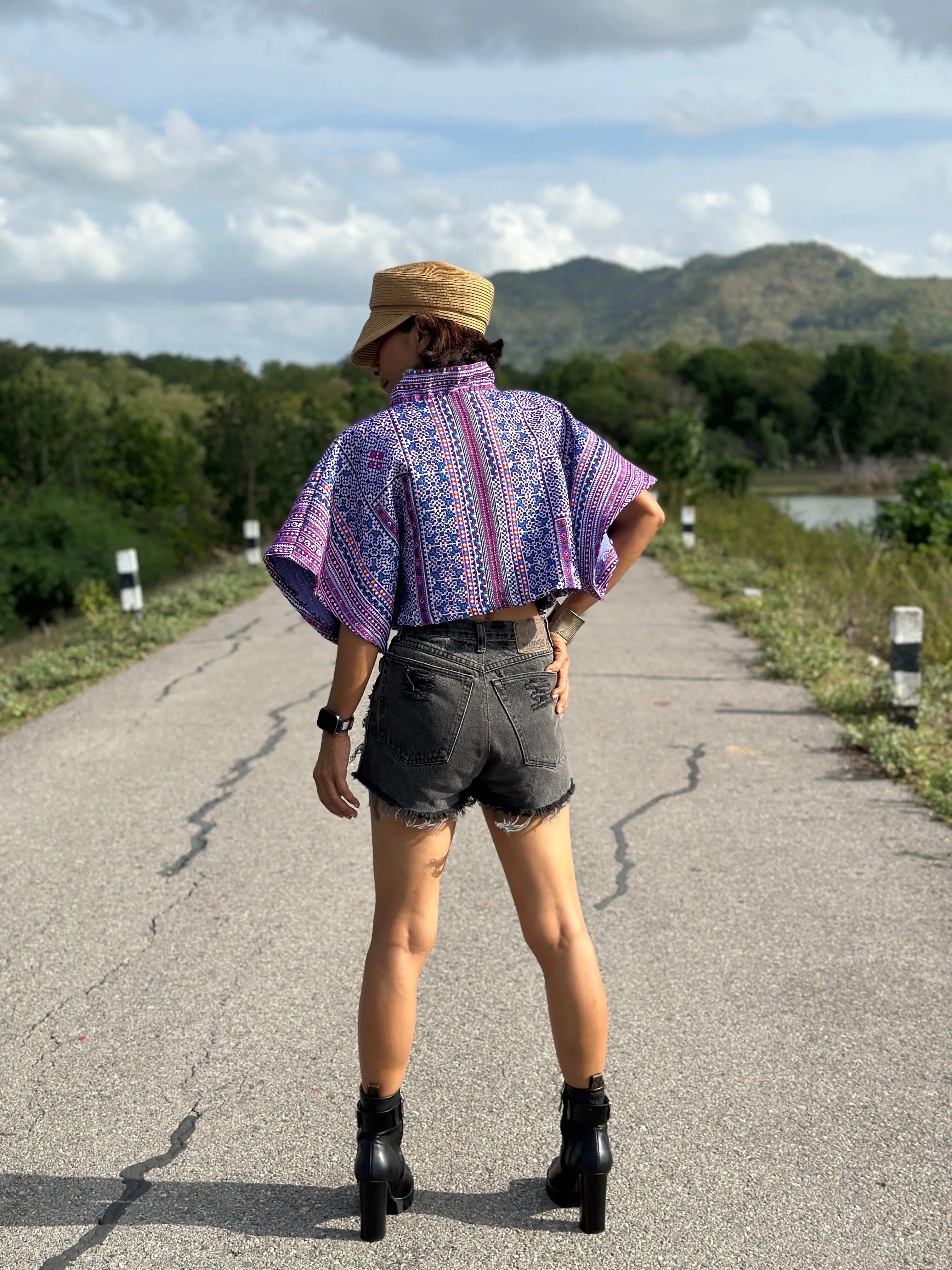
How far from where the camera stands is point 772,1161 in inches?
110

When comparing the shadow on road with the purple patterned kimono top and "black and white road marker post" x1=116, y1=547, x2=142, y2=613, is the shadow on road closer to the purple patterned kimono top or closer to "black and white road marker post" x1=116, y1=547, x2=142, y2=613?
the purple patterned kimono top

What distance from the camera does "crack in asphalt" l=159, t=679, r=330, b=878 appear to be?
5.05 meters

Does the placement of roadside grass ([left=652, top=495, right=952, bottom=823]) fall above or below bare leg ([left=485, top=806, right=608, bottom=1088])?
below

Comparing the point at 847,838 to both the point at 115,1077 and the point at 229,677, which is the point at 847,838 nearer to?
the point at 115,1077

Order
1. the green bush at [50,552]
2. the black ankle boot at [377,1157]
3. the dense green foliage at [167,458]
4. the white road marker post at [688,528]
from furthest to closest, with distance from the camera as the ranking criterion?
1. the dense green foliage at [167,458]
2. the green bush at [50,552]
3. the white road marker post at [688,528]
4. the black ankle boot at [377,1157]

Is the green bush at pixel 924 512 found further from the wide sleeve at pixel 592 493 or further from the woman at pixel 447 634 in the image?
the woman at pixel 447 634

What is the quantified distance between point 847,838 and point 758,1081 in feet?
7.25

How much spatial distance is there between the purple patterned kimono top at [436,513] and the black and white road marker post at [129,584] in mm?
9490

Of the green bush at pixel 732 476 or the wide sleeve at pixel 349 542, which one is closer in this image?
the wide sleeve at pixel 349 542

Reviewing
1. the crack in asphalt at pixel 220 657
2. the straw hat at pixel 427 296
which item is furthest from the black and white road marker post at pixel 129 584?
the straw hat at pixel 427 296

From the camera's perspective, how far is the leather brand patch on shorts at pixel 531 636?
2.50 metres

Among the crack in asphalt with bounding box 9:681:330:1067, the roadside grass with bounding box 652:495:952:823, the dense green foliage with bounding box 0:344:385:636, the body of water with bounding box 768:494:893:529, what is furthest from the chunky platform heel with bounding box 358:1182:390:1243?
the dense green foliage with bounding box 0:344:385:636

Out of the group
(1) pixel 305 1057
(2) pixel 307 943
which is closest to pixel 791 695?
(2) pixel 307 943

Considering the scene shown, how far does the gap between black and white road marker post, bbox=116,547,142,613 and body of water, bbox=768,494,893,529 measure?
9304 millimetres
